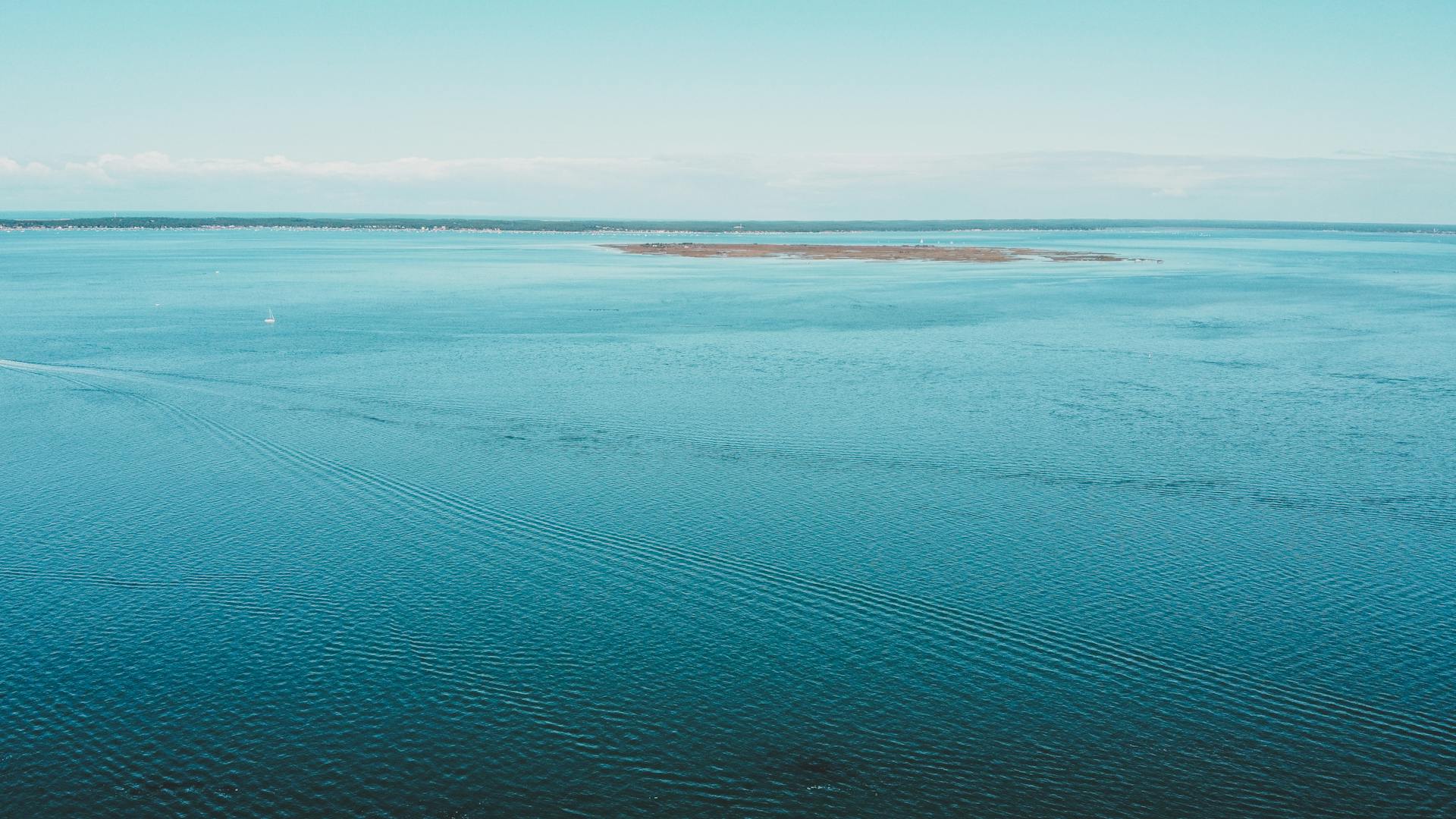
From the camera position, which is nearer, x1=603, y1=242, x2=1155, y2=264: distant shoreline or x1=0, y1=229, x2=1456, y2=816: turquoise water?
x1=0, y1=229, x2=1456, y2=816: turquoise water

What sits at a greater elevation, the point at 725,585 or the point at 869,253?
the point at 869,253

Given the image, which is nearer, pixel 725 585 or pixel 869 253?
pixel 725 585

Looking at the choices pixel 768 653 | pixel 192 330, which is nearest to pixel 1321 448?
pixel 768 653

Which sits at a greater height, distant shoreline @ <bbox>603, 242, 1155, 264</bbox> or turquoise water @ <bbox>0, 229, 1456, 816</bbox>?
distant shoreline @ <bbox>603, 242, 1155, 264</bbox>

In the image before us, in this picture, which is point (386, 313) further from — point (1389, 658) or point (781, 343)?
point (1389, 658)

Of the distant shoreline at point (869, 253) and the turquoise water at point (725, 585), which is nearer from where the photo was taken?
the turquoise water at point (725, 585)

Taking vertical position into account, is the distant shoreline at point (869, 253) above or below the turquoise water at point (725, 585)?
above
